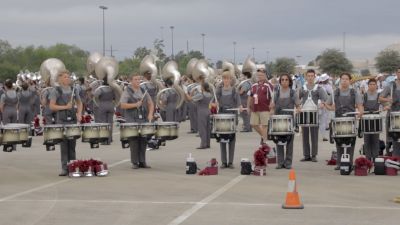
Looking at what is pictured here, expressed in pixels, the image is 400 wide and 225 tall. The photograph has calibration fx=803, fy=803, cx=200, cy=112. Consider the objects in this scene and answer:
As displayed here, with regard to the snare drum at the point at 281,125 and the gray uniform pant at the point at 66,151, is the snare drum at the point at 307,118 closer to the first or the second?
the snare drum at the point at 281,125

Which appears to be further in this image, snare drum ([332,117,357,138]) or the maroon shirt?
the maroon shirt

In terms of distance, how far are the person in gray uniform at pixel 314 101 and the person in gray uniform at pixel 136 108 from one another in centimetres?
340

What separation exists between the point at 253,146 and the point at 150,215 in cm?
1095

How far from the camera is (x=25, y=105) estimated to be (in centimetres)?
2395

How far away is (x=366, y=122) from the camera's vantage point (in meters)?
15.0


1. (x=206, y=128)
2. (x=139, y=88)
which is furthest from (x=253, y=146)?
(x=139, y=88)

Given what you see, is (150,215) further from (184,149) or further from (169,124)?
(184,149)

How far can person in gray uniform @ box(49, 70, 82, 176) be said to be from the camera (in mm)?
14781

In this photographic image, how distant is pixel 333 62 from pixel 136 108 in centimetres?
5987

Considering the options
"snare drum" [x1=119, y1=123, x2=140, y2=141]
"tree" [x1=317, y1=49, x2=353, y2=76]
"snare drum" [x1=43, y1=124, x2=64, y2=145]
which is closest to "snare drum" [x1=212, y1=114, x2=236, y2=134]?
"snare drum" [x1=119, y1=123, x2=140, y2=141]

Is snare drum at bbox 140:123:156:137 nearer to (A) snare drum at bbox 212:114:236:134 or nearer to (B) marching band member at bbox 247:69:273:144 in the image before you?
(A) snare drum at bbox 212:114:236:134

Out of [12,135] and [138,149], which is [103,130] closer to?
[138,149]

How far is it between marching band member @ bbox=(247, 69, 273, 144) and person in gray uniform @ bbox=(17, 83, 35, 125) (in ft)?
30.3

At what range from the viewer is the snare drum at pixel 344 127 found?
14758mm
